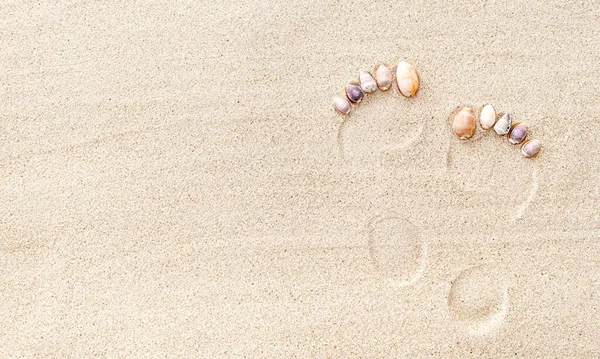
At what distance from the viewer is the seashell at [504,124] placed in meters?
1.78

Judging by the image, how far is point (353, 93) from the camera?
1784mm

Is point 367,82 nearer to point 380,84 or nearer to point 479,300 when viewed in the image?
point 380,84

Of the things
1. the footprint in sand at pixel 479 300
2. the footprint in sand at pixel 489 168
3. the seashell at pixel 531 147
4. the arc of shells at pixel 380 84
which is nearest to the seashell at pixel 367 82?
the arc of shells at pixel 380 84

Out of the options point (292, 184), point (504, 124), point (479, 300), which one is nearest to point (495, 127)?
point (504, 124)

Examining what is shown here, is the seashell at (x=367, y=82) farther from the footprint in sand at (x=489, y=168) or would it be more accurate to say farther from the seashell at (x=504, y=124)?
the seashell at (x=504, y=124)

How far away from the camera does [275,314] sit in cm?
182

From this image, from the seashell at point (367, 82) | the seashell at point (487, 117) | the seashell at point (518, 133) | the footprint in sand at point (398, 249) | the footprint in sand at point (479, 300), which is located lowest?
the footprint in sand at point (479, 300)

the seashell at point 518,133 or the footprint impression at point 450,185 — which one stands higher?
the seashell at point 518,133

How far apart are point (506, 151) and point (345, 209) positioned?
2.03ft

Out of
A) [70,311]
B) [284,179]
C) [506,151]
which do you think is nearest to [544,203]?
[506,151]

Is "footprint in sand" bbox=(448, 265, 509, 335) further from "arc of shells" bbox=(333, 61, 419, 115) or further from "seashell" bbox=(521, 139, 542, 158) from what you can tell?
"arc of shells" bbox=(333, 61, 419, 115)

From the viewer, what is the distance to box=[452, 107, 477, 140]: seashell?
5.80 feet

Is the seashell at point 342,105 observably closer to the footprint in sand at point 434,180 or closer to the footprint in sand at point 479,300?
the footprint in sand at point 434,180

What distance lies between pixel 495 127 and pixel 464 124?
122 millimetres
